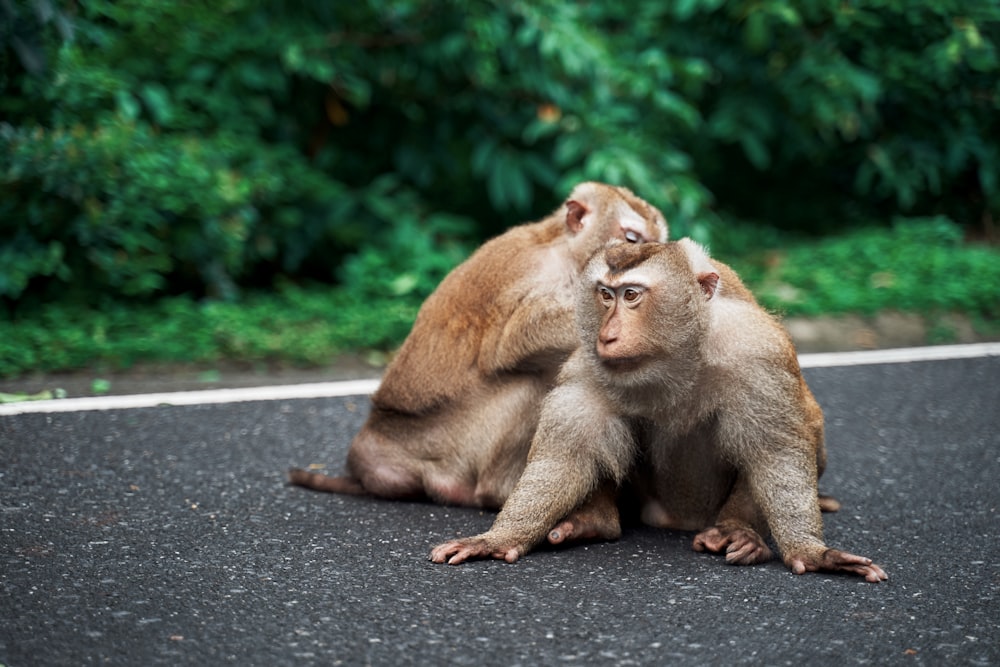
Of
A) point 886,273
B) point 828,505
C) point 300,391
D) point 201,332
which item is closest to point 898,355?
point 886,273

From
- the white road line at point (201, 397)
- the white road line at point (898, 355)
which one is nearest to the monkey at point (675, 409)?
the white road line at point (201, 397)

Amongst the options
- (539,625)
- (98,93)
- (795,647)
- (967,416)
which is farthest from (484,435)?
(98,93)

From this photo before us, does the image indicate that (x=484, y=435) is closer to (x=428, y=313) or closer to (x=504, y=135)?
(x=428, y=313)

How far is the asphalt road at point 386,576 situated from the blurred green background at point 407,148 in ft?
6.35

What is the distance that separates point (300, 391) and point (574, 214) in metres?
2.12

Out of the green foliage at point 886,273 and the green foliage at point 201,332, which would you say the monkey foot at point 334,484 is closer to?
the green foliage at point 201,332

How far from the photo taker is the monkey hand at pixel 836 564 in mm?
3771

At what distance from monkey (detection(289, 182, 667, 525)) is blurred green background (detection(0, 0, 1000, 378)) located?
2364mm

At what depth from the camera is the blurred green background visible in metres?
7.02

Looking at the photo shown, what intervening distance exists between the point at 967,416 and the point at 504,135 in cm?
385

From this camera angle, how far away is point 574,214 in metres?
4.75

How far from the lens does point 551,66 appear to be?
8.25 metres

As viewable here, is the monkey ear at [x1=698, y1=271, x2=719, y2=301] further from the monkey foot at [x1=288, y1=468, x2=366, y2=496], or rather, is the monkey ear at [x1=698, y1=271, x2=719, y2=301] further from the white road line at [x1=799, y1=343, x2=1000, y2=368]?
the white road line at [x1=799, y1=343, x2=1000, y2=368]

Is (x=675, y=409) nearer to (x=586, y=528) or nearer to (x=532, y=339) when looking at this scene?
(x=586, y=528)
